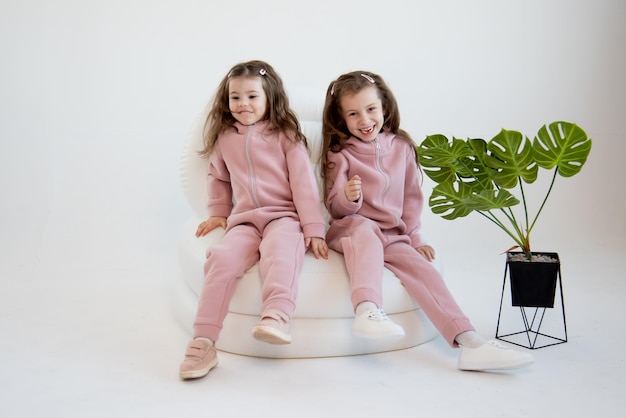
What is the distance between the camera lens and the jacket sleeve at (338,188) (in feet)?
9.13

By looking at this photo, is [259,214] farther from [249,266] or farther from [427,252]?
[427,252]

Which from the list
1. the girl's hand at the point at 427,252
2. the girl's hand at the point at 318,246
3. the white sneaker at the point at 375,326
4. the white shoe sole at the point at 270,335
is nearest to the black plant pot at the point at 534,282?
the girl's hand at the point at 427,252

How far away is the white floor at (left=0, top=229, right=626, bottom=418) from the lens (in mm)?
2266

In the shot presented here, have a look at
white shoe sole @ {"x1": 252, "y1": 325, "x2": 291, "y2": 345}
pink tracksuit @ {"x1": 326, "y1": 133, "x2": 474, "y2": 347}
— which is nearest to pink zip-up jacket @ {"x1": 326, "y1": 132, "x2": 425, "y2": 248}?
pink tracksuit @ {"x1": 326, "y1": 133, "x2": 474, "y2": 347}

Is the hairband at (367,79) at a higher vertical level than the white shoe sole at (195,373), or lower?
higher

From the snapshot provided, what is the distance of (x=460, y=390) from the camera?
2375 millimetres

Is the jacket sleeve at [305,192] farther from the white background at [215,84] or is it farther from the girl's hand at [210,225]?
the white background at [215,84]

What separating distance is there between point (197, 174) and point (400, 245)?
84 centimetres

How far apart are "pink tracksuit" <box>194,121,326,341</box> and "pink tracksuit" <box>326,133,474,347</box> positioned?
105 mm

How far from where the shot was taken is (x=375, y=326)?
2.41 metres

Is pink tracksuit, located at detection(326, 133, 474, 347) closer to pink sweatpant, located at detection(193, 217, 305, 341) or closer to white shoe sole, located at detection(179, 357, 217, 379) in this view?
pink sweatpant, located at detection(193, 217, 305, 341)

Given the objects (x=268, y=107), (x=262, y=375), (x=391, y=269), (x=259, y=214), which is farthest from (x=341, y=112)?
(x=262, y=375)

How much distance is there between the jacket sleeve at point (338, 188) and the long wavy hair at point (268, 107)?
0.14m

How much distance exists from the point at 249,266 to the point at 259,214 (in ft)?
0.70
